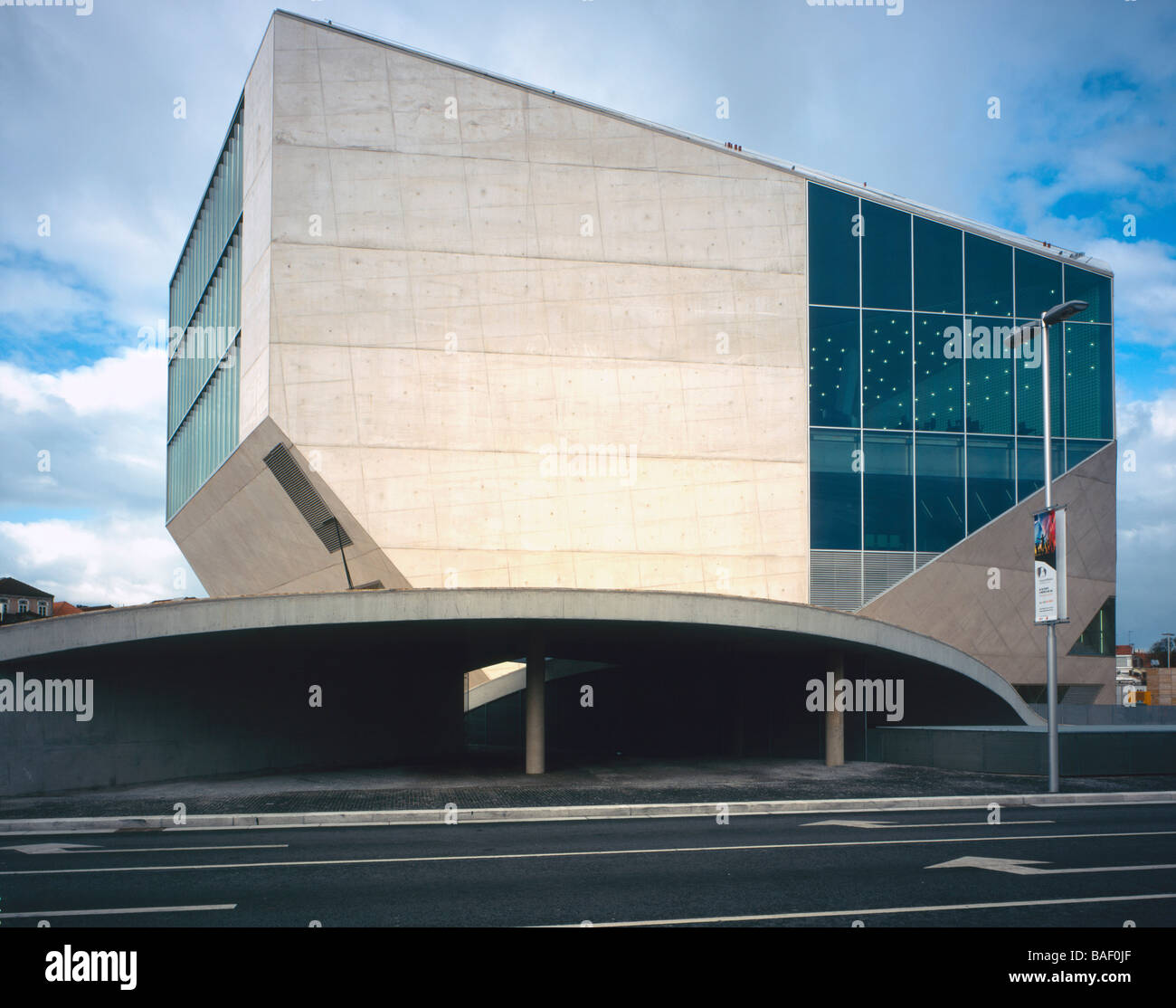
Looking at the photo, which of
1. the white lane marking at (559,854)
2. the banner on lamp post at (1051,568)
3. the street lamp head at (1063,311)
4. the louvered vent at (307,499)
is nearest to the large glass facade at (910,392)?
the banner on lamp post at (1051,568)

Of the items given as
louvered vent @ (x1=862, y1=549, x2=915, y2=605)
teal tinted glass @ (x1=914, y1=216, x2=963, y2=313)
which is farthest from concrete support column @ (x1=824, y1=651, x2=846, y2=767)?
teal tinted glass @ (x1=914, y1=216, x2=963, y2=313)

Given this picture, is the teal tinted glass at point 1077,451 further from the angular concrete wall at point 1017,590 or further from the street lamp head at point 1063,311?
the street lamp head at point 1063,311

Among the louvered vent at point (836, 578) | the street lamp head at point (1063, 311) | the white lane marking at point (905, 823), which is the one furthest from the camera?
the louvered vent at point (836, 578)

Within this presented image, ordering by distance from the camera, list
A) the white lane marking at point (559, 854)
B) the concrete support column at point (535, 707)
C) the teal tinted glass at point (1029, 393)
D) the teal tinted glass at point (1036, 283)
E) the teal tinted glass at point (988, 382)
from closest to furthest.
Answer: the white lane marking at point (559, 854), the concrete support column at point (535, 707), the teal tinted glass at point (988, 382), the teal tinted glass at point (1029, 393), the teal tinted glass at point (1036, 283)

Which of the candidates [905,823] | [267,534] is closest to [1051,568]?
[905,823]

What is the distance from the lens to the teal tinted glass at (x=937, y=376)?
3133 cm

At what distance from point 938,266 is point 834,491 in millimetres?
8225

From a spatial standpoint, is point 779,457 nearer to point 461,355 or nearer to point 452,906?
point 461,355

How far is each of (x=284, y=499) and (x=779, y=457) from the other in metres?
14.4

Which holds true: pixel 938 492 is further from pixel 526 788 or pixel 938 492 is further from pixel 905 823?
pixel 905 823

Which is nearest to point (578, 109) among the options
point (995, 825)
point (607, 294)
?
point (607, 294)

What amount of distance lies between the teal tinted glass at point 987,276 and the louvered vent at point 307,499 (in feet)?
67.4

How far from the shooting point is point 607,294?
96.0ft

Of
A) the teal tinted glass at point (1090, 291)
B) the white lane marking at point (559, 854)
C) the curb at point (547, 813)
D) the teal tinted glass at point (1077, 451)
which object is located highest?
the teal tinted glass at point (1090, 291)
